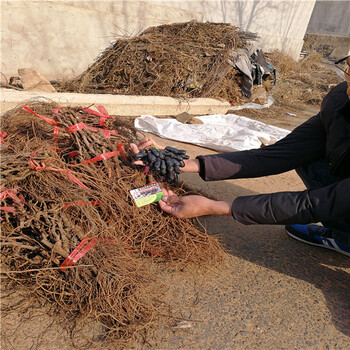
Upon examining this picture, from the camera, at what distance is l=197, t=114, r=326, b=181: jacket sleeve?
2.28 m

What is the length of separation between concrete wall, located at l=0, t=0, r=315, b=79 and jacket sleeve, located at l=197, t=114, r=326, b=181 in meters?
4.36

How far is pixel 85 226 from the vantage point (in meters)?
1.69

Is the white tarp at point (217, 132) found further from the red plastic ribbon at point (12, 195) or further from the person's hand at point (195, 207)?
the red plastic ribbon at point (12, 195)

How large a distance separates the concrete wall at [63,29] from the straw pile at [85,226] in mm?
3707

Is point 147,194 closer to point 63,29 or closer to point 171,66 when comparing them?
point 171,66

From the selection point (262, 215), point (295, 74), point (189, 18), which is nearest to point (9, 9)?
point (189, 18)

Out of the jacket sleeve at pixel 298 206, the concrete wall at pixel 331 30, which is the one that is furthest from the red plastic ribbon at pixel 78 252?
the concrete wall at pixel 331 30

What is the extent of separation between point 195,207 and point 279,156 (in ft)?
2.70

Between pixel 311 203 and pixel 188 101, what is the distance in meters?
3.93

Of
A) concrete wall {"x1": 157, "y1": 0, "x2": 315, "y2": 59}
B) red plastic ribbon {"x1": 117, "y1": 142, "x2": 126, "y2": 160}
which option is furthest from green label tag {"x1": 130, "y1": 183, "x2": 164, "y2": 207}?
concrete wall {"x1": 157, "y1": 0, "x2": 315, "y2": 59}

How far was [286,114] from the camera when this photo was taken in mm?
6961

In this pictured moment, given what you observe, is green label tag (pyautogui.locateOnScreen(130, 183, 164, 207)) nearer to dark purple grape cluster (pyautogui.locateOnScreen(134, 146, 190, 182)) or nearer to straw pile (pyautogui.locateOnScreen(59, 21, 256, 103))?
dark purple grape cluster (pyautogui.locateOnScreen(134, 146, 190, 182))

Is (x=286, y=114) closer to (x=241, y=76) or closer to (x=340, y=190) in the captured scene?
(x=241, y=76)

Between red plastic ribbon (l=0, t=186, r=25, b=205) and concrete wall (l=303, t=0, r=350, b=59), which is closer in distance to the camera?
red plastic ribbon (l=0, t=186, r=25, b=205)
